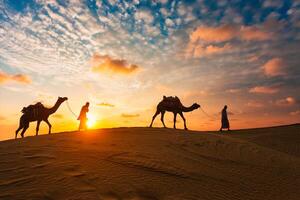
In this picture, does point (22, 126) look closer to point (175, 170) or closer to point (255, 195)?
point (175, 170)

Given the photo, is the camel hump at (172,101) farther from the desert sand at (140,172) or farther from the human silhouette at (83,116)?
the desert sand at (140,172)

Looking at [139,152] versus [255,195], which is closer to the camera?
[255,195]

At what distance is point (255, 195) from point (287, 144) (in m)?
11.8

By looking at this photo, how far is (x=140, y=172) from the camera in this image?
721 cm

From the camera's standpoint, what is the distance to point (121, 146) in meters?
9.85

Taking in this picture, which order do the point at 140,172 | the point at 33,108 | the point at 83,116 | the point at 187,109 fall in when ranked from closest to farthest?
the point at 140,172, the point at 33,108, the point at 187,109, the point at 83,116

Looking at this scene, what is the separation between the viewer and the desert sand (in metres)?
5.97

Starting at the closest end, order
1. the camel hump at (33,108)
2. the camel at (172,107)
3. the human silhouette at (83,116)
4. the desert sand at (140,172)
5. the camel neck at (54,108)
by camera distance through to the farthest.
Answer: the desert sand at (140,172), the camel hump at (33,108), the camel neck at (54,108), the camel at (172,107), the human silhouette at (83,116)

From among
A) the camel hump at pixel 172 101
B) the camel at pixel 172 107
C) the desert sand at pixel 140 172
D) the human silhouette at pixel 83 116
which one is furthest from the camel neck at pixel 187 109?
the desert sand at pixel 140 172

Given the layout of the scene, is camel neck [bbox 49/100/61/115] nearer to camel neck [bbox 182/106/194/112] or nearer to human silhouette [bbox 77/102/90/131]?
human silhouette [bbox 77/102/90/131]

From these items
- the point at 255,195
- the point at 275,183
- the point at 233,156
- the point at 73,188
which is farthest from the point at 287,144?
the point at 73,188

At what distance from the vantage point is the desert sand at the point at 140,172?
597 centimetres

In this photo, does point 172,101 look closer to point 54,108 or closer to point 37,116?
point 54,108

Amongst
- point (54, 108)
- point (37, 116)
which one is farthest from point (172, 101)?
point (37, 116)
